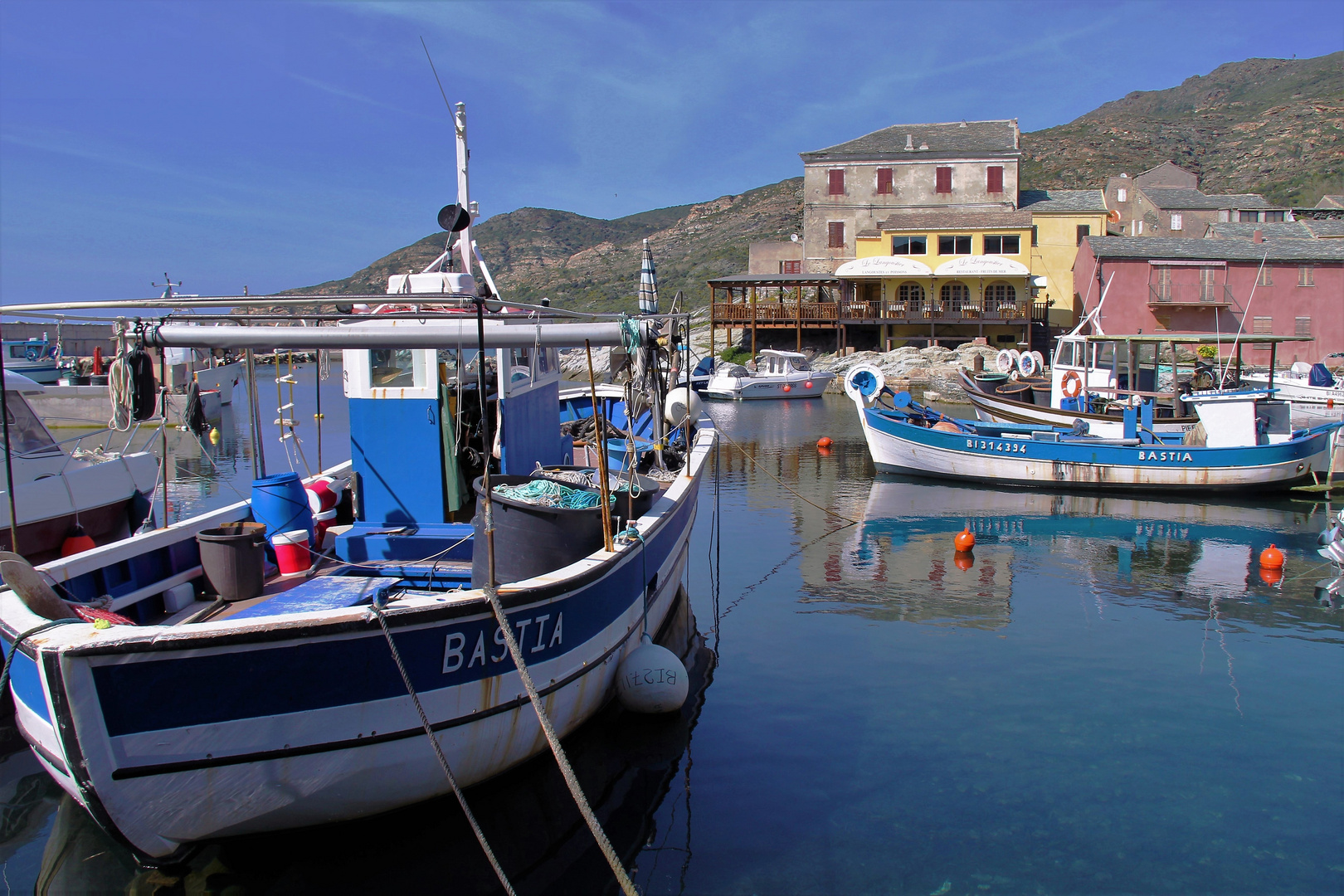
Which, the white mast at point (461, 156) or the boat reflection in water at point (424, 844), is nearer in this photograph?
the boat reflection in water at point (424, 844)

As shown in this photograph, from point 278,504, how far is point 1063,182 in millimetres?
89264

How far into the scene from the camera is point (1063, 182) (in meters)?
82.3

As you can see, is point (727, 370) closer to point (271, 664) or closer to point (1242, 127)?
point (271, 664)

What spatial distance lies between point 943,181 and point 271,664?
48583 mm

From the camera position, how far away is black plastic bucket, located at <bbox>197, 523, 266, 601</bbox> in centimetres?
648

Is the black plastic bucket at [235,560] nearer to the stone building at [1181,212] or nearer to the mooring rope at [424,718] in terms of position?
the mooring rope at [424,718]

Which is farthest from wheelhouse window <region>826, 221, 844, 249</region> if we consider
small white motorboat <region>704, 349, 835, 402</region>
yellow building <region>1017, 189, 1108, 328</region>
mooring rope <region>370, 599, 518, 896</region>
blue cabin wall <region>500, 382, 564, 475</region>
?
mooring rope <region>370, 599, 518, 896</region>

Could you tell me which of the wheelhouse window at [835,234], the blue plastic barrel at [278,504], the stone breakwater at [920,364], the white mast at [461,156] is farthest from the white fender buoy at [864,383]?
the wheelhouse window at [835,234]

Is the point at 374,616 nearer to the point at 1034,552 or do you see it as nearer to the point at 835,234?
the point at 1034,552

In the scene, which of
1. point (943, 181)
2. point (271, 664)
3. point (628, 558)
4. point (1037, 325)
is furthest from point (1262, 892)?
point (943, 181)

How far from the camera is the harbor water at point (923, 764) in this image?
5.37 meters

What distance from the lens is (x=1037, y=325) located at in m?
41.8

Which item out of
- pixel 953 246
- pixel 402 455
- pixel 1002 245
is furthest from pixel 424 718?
pixel 1002 245

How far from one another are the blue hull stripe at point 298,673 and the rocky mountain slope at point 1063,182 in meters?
51.8
